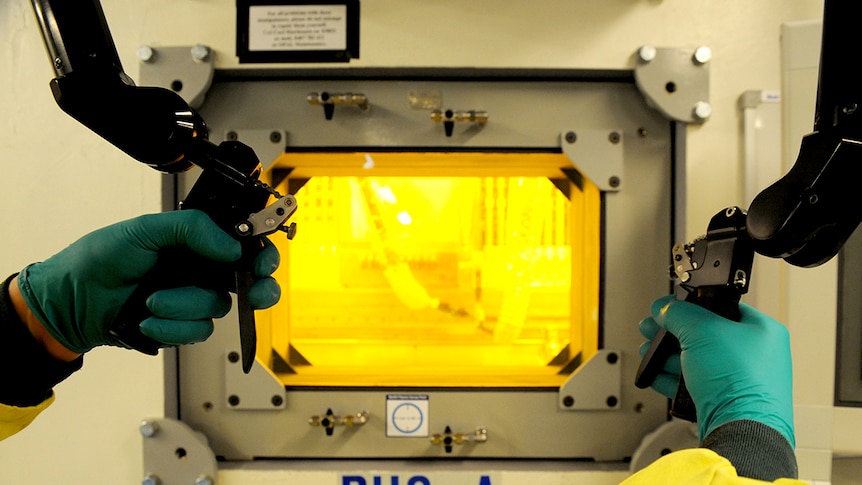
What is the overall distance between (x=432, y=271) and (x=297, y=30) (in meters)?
0.89

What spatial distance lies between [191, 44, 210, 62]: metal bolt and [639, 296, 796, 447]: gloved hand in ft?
4.35

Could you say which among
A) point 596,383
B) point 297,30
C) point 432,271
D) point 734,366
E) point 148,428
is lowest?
point 148,428

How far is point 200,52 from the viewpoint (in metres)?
1.23

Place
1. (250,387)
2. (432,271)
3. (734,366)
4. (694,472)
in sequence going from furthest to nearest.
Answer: (432,271)
(250,387)
(734,366)
(694,472)

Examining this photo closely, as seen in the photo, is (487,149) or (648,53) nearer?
(648,53)

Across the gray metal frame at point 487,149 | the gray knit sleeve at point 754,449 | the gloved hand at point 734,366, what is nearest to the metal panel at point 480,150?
the gray metal frame at point 487,149

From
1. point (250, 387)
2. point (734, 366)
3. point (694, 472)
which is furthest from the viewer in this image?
point (250, 387)

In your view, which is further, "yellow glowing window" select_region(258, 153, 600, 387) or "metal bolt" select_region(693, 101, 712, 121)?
"yellow glowing window" select_region(258, 153, 600, 387)

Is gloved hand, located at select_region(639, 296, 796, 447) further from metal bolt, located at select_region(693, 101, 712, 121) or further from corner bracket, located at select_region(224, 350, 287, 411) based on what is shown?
corner bracket, located at select_region(224, 350, 287, 411)

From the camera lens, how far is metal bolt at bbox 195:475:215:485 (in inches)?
49.3

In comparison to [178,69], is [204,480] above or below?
below

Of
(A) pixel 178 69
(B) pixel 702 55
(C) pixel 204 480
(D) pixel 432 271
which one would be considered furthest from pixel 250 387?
(B) pixel 702 55

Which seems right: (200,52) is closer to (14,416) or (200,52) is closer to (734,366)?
(14,416)

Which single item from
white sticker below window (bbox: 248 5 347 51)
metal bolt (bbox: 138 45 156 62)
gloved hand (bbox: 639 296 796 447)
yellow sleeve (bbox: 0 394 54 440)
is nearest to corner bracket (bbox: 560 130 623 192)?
gloved hand (bbox: 639 296 796 447)
